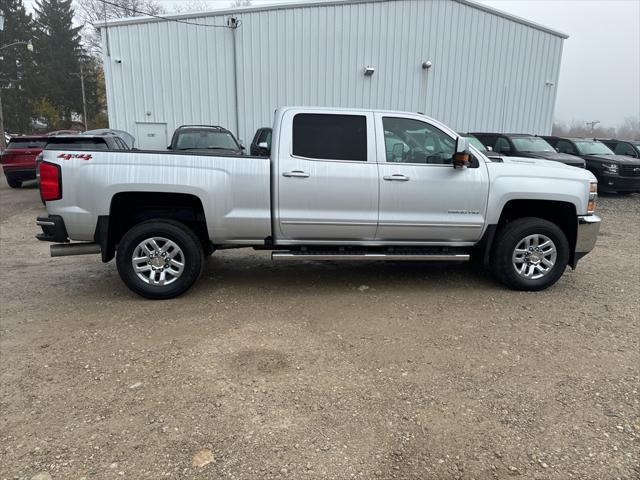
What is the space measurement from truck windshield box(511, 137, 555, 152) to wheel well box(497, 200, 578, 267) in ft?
30.4

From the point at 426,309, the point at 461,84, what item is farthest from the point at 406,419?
the point at 461,84

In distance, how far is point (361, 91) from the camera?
55.7ft

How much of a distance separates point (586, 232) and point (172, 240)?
449cm

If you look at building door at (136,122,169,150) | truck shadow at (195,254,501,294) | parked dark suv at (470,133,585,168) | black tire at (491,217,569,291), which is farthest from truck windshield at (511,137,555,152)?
building door at (136,122,169,150)

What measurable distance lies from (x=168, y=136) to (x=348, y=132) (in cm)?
1211

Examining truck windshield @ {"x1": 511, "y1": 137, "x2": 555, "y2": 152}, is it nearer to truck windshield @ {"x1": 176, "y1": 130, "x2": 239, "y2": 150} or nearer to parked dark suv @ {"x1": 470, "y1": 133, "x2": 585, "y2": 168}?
parked dark suv @ {"x1": 470, "y1": 133, "x2": 585, "y2": 168}

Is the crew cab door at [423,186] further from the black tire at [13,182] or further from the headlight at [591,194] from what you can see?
the black tire at [13,182]

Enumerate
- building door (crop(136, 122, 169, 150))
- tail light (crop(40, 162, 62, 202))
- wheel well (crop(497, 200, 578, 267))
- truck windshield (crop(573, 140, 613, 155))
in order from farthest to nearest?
building door (crop(136, 122, 169, 150)) → truck windshield (crop(573, 140, 613, 155)) → wheel well (crop(497, 200, 578, 267)) → tail light (crop(40, 162, 62, 202))

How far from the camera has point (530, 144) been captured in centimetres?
1440

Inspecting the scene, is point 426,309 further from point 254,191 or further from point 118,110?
point 118,110

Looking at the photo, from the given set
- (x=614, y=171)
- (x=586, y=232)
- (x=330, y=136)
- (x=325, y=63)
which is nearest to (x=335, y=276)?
(x=330, y=136)

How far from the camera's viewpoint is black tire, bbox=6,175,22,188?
14992 mm

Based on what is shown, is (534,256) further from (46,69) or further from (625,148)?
(46,69)

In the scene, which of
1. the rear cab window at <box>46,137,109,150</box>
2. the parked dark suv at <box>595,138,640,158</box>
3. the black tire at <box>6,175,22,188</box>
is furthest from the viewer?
the parked dark suv at <box>595,138,640,158</box>
